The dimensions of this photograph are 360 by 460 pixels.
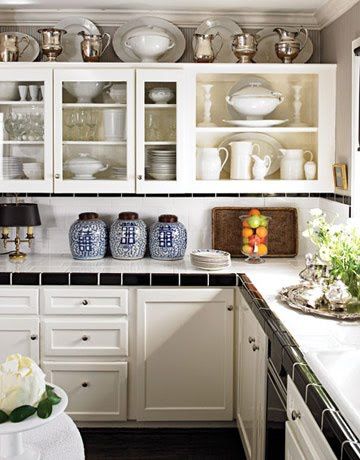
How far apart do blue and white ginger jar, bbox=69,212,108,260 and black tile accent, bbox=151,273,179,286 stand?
527mm

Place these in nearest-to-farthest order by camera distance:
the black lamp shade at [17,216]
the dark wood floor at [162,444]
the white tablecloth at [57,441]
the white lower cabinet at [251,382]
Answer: the white tablecloth at [57,441], the white lower cabinet at [251,382], the dark wood floor at [162,444], the black lamp shade at [17,216]

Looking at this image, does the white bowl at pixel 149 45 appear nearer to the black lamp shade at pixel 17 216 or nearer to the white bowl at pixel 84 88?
the white bowl at pixel 84 88

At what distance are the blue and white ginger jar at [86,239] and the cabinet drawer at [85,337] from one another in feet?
1.57

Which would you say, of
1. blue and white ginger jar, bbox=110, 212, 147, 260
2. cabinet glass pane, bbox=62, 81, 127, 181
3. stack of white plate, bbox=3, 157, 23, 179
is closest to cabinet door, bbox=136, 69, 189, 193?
cabinet glass pane, bbox=62, 81, 127, 181

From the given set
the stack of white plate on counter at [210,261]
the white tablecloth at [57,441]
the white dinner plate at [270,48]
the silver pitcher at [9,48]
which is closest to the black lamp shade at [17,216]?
the silver pitcher at [9,48]

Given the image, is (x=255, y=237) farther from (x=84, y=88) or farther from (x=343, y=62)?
(x=84, y=88)

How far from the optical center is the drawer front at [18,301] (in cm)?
385

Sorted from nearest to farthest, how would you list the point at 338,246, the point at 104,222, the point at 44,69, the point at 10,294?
the point at 338,246
the point at 10,294
the point at 44,69
the point at 104,222

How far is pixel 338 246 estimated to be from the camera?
10.2 ft

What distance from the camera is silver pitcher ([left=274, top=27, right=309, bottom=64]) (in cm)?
418

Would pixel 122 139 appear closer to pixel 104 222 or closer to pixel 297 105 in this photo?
pixel 104 222

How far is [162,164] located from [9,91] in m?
0.95

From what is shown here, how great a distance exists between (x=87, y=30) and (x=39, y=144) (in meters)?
0.74

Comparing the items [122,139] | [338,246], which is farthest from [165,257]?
[338,246]
